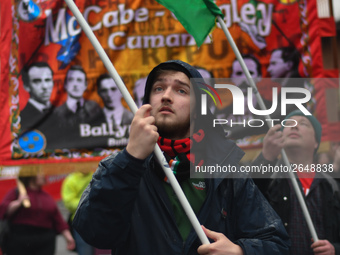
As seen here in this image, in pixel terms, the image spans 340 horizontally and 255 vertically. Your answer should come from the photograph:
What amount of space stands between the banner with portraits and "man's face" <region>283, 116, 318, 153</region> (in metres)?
0.29

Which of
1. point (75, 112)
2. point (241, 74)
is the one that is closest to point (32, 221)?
point (75, 112)

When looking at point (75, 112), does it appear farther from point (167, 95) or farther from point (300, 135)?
point (300, 135)

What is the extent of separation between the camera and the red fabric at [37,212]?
5422mm

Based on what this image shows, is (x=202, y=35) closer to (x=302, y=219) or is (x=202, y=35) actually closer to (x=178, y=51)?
(x=178, y=51)

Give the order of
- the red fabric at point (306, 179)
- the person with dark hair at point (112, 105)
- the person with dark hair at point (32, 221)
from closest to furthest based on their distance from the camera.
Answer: the red fabric at point (306, 179) → the person with dark hair at point (112, 105) → the person with dark hair at point (32, 221)

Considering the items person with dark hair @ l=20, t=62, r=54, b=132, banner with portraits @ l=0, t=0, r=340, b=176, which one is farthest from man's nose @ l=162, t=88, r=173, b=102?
person with dark hair @ l=20, t=62, r=54, b=132

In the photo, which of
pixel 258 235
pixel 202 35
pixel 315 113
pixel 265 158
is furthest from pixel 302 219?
pixel 202 35

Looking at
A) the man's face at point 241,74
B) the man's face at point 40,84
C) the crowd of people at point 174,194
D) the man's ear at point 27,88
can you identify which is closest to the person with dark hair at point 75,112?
the man's face at point 40,84

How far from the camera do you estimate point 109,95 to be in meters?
3.75

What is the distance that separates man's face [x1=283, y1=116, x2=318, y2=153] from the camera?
11.2 ft

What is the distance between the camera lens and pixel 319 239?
3.23m

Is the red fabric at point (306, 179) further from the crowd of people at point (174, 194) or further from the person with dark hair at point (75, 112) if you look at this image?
the person with dark hair at point (75, 112)

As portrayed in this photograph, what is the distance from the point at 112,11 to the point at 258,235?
87.8 inches

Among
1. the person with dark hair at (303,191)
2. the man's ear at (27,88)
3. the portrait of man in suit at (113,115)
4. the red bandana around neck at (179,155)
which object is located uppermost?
the man's ear at (27,88)
